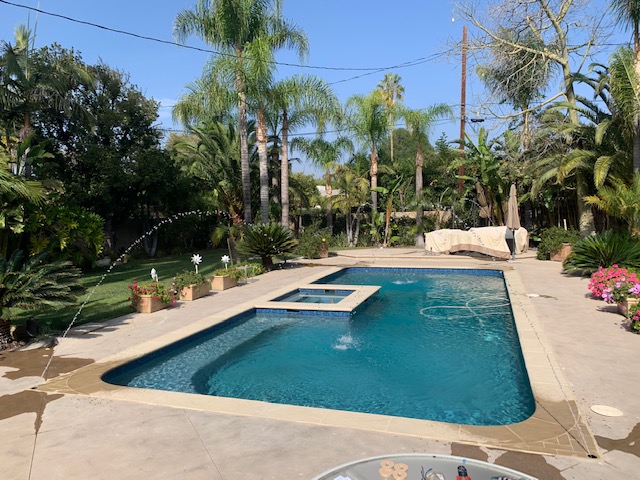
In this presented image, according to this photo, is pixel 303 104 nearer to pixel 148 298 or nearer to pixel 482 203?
pixel 482 203

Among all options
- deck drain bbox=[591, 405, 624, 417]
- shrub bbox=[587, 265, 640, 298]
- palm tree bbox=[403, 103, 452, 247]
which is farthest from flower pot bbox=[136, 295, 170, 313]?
palm tree bbox=[403, 103, 452, 247]

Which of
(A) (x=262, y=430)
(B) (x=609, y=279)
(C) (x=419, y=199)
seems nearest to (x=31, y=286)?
(A) (x=262, y=430)

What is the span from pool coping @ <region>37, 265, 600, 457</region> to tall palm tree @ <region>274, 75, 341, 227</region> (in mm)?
13868

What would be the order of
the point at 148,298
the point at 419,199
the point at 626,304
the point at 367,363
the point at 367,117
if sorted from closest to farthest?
→ the point at 367,363 → the point at 626,304 → the point at 148,298 → the point at 367,117 → the point at 419,199

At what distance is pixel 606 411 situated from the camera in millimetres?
4867

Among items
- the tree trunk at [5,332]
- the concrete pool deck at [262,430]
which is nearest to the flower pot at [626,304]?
the concrete pool deck at [262,430]

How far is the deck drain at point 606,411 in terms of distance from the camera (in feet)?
15.7

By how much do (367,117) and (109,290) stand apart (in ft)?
54.4

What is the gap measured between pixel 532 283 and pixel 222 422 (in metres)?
11.5

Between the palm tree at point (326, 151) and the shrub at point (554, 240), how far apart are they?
→ 11381mm

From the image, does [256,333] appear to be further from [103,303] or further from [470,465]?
[470,465]

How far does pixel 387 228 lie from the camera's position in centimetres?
2741

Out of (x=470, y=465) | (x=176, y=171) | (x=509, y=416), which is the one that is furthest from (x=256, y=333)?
(x=176, y=171)

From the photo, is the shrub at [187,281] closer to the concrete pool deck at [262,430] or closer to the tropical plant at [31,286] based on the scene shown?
the tropical plant at [31,286]
